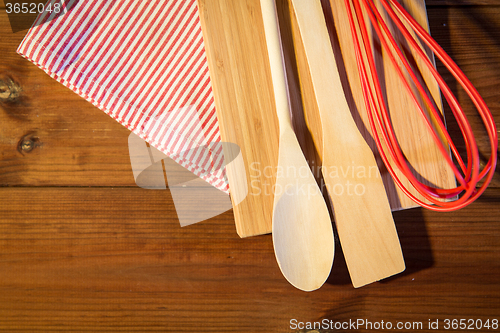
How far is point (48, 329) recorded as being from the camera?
0.85 feet

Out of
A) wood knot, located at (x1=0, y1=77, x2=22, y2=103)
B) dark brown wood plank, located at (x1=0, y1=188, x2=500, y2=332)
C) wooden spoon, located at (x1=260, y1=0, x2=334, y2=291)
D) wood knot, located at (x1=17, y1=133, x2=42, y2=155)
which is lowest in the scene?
dark brown wood plank, located at (x1=0, y1=188, x2=500, y2=332)

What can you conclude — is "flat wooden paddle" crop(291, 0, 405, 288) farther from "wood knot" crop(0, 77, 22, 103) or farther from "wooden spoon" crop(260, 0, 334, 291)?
"wood knot" crop(0, 77, 22, 103)

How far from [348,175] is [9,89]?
0.27m

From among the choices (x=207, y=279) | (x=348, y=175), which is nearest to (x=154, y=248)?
(x=207, y=279)

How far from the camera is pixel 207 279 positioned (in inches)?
10.1

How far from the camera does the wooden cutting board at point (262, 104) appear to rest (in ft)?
0.68

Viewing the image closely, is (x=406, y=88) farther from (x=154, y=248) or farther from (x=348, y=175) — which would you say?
(x=154, y=248)

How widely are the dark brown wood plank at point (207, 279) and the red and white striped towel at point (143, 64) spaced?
0.18 feet

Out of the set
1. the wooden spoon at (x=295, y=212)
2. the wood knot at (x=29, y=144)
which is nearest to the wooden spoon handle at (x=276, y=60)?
the wooden spoon at (x=295, y=212)

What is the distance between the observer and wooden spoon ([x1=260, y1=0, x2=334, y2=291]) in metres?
0.20

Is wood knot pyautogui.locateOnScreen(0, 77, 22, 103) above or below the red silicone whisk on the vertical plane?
above

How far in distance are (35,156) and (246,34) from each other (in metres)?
0.19

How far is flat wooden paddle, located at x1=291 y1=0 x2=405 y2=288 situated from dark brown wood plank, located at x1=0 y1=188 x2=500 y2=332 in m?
0.06

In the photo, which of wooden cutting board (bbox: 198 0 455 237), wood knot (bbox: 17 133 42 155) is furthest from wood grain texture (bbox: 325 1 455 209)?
wood knot (bbox: 17 133 42 155)
